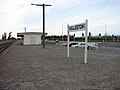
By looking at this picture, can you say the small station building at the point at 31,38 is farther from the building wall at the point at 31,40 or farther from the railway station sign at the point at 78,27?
the railway station sign at the point at 78,27

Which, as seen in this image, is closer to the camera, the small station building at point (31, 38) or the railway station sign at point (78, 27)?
the railway station sign at point (78, 27)

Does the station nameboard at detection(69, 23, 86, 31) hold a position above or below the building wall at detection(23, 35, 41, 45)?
above

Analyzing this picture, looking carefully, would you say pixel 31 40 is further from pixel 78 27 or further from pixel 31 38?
pixel 78 27

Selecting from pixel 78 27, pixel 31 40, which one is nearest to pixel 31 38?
pixel 31 40

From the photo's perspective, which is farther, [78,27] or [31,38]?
[31,38]

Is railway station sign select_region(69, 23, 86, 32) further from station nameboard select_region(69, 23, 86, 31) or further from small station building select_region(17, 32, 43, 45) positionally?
small station building select_region(17, 32, 43, 45)

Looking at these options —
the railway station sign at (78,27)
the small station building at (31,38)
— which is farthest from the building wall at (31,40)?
the railway station sign at (78,27)

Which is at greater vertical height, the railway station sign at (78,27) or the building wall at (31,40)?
the railway station sign at (78,27)

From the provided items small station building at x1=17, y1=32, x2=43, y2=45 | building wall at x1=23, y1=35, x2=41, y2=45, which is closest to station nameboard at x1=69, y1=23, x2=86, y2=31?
small station building at x1=17, y1=32, x2=43, y2=45

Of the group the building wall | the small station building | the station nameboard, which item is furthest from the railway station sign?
the building wall

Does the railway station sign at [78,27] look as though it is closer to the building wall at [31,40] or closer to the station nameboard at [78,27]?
the station nameboard at [78,27]

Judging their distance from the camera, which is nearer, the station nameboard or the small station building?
Answer: the station nameboard

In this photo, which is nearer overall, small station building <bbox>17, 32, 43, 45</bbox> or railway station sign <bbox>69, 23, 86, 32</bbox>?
railway station sign <bbox>69, 23, 86, 32</bbox>

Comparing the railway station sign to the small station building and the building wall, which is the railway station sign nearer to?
the small station building
